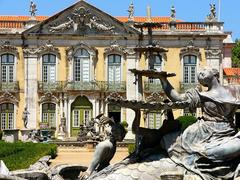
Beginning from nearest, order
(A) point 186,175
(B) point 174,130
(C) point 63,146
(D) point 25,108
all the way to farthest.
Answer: (A) point 186,175, (B) point 174,130, (C) point 63,146, (D) point 25,108

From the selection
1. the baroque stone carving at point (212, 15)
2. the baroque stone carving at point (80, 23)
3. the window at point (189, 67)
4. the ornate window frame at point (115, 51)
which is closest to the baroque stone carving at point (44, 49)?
the baroque stone carving at point (80, 23)

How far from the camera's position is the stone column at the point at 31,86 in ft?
132

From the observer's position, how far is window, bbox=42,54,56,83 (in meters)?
40.4

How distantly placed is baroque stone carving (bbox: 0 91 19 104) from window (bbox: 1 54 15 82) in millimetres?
920

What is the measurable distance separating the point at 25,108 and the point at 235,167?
33.3 m

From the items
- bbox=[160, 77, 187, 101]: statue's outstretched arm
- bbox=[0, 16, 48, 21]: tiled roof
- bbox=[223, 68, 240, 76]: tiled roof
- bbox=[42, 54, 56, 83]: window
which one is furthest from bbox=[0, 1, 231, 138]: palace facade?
bbox=[160, 77, 187, 101]: statue's outstretched arm

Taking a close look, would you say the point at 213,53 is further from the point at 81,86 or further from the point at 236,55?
the point at 236,55

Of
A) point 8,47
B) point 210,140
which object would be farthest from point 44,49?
point 210,140

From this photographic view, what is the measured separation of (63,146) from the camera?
101 ft

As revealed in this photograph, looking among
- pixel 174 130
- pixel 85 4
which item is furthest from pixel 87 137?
pixel 174 130

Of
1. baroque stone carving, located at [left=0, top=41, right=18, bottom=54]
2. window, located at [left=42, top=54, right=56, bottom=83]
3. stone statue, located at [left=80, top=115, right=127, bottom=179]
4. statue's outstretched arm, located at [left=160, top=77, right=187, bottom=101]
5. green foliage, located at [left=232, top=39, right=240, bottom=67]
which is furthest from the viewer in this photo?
green foliage, located at [left=232, top=39, right=240, bottom=67]

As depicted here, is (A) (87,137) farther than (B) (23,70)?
No

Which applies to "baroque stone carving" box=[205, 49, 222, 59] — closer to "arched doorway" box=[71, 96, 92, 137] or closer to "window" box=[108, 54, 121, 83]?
"window" box=[108, 54, 121, 83]

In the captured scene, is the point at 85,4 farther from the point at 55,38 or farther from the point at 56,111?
the point at 56,111
